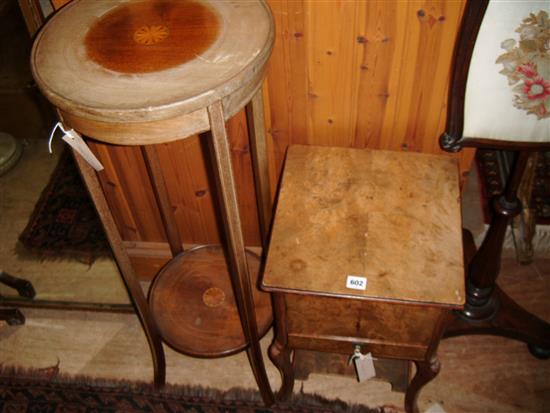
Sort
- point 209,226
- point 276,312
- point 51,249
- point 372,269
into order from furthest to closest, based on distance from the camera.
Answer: point 51,249
point 209,226
point 276,312
point 372,269

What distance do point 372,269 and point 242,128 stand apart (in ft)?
2.04

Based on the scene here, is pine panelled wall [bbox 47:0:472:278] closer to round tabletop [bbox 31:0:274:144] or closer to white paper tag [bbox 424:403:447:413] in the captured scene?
round tabletop [bbox 31:0:274:144]

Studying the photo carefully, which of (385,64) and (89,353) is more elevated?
(385,64)

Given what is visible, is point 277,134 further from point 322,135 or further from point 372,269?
point 372,269

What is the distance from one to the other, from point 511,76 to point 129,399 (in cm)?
157

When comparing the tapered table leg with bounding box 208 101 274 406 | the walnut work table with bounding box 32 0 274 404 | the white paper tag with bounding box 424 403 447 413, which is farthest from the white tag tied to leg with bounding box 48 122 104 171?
the white paper tag with bounding box 424 403 447 413

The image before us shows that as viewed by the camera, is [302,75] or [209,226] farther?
[209,226]

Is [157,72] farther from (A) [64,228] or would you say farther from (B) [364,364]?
(A) [64,228]

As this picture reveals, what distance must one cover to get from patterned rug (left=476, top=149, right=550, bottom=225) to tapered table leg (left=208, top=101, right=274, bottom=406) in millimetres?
1069

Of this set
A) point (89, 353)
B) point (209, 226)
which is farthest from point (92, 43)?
point (89, 353)

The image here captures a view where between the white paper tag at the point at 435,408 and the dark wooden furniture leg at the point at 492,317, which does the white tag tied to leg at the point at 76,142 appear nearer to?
the dark wooden furniture leg at the point at 492,317

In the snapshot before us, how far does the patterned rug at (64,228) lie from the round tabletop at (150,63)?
116cm

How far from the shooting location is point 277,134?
1.68 metres

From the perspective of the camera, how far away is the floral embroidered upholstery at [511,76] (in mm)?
1208
